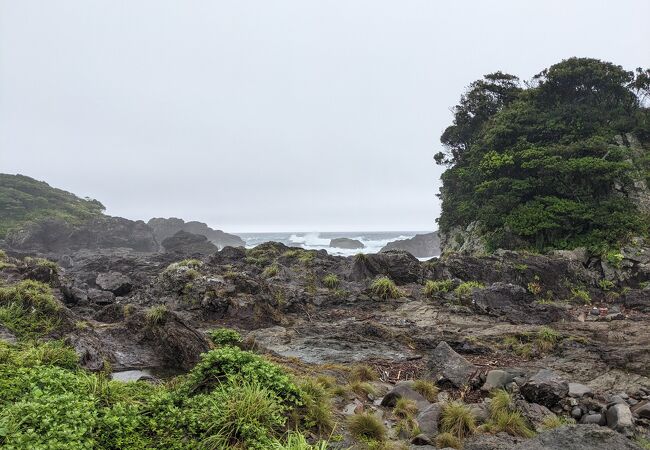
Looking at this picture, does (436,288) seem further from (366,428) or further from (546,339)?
(366,428)

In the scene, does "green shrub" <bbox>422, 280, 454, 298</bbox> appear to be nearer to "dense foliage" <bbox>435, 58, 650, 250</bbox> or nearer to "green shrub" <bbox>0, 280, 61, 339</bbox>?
"dense foliage" <bbox>435, 58, 650, 250</bbox>

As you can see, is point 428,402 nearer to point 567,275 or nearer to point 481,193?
point 567,275

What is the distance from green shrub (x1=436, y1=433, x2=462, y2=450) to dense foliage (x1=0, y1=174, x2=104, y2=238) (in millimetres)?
55922

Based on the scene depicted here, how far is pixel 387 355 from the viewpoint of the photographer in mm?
9781

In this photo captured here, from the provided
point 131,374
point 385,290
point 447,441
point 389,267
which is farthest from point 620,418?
point 389,267

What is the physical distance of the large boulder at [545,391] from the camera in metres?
6.25

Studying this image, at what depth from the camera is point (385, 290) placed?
1580 cm

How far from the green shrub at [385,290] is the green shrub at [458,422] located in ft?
33.1

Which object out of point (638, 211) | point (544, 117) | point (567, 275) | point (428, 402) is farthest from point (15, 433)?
point (544, 117)

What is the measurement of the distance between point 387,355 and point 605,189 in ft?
69.8

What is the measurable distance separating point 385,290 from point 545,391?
9570 millimetres

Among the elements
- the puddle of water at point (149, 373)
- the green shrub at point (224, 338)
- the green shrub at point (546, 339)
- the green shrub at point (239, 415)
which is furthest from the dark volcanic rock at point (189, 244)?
the green shrub at point (239, 415)

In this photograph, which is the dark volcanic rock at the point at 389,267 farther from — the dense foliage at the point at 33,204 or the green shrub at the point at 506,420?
the dense foliage at the point at 33,204

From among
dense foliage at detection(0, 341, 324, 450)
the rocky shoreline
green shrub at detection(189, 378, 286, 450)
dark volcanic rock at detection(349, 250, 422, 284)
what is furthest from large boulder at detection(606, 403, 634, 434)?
dark volcanic rock at detection(349, 250, 422, 284)
